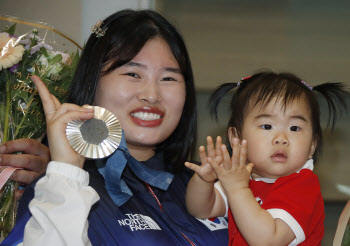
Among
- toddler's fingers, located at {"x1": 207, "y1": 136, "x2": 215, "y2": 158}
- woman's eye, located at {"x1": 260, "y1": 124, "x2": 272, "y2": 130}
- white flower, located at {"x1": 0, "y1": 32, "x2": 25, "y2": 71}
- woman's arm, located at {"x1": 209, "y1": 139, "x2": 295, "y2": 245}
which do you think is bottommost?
woman's arm, located at {"x1": 209, "y1": 139, "x2": 295, "y2": 245}

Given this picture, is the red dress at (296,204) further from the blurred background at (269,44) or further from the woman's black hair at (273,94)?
the blurred background at (269,44)

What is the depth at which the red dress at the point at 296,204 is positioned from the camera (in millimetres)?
1385

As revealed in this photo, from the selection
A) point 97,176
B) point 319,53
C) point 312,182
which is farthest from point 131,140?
point 319,53

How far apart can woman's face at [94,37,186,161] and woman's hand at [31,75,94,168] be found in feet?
0.83

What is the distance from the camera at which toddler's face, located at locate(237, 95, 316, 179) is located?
150cm

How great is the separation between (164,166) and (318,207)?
0.59 meters

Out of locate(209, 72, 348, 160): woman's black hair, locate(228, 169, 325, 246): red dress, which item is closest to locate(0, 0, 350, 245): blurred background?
locate(209, 72, 348, 160): woman's black hair

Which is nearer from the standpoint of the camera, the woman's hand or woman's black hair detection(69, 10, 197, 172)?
the woman's hand

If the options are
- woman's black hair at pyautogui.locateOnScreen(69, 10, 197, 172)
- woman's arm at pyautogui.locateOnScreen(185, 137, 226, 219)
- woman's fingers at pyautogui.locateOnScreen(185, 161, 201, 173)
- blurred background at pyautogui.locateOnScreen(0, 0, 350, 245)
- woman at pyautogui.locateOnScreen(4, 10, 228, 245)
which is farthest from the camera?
blurred background at pyautogui.locateOnScreen(0, 0, 350, 245)

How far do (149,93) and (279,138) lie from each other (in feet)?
1.46

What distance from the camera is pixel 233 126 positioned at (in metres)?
1.67

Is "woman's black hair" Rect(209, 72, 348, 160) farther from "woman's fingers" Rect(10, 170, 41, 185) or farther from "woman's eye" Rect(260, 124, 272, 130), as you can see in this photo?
"woman's fingers" Rect(10, 170, 41, 185)

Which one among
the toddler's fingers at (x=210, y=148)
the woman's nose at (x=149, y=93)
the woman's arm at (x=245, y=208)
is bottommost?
the woman's arm at (x=245, y=208)

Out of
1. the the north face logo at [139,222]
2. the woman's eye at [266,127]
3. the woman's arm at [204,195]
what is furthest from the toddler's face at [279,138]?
the the north face logo at [139,222]
